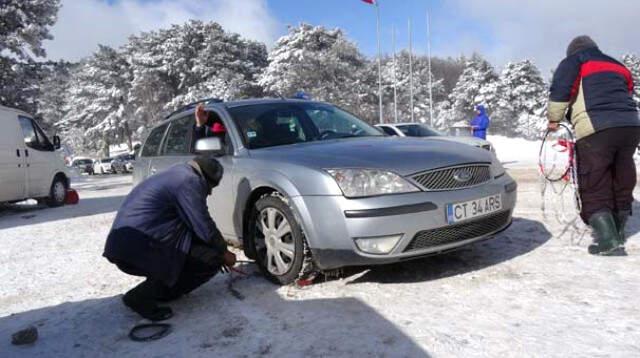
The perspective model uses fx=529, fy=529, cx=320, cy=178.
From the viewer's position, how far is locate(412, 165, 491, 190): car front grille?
3.56 m

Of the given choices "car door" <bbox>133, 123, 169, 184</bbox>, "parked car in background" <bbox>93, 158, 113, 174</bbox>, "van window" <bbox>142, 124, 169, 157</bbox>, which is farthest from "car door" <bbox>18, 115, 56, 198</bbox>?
"parked car in background" <bbox>93, 158, 113, 174</bbox>

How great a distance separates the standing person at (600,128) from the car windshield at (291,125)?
66.4 inches

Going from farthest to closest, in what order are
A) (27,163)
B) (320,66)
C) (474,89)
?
(474,89), (320,66), (27,163)

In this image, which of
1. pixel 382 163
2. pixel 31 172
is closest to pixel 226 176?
pixel 382 163

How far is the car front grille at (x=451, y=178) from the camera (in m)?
3.56

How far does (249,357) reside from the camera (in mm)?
2773

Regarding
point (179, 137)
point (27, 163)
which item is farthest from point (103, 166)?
point (179, 137)

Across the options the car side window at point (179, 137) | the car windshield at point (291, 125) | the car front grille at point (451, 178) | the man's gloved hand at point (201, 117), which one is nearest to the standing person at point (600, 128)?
the car front grille at point (451, 178)

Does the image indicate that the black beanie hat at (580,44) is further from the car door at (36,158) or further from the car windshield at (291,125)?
the car door at (36,158)

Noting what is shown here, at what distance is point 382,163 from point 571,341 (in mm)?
1543

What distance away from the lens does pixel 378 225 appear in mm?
3398

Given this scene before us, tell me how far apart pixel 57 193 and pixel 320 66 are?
2885cm

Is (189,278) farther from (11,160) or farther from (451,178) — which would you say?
(11,160)

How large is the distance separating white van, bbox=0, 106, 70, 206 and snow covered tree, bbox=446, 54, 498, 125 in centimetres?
5402
